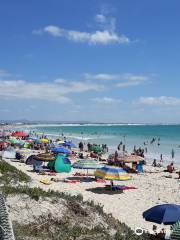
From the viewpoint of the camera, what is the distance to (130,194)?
19219mm

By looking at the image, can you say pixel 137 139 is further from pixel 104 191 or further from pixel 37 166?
pixel 104 191

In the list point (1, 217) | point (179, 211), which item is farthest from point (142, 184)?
point (1, 217)

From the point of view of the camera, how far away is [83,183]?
21312mm

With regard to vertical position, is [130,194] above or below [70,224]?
below

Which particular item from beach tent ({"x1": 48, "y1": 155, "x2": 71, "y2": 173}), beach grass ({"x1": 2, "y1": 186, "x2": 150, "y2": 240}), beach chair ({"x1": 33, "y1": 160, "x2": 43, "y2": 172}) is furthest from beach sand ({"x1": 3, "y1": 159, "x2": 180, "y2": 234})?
beach grass ({"x1": 2, "y1": 186, "x2": 150, "y2": 240})

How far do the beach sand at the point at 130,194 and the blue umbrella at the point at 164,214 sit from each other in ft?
7.34

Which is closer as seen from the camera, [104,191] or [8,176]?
[8,176]

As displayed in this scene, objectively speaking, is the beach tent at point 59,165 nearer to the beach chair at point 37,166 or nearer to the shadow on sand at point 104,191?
the beach chair at point 37,166

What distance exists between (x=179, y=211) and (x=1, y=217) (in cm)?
715

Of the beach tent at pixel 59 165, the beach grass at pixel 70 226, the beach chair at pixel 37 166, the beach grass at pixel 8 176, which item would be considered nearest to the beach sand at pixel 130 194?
the beach chair at pixel 37 166

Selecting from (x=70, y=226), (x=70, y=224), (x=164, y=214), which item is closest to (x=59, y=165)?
(x=164, y=214)

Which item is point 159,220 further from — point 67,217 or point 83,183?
point 83,183

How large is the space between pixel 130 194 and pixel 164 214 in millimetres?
8376

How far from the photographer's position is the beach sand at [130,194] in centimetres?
1521
